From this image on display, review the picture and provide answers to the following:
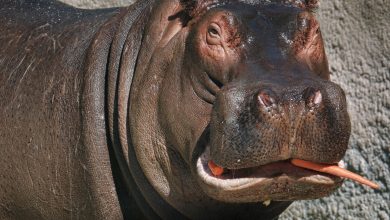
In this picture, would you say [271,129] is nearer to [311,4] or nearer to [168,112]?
[168,112]

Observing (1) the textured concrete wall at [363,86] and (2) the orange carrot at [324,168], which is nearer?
(2) the orange carrot at [324,168]

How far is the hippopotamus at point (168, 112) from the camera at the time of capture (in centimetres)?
308

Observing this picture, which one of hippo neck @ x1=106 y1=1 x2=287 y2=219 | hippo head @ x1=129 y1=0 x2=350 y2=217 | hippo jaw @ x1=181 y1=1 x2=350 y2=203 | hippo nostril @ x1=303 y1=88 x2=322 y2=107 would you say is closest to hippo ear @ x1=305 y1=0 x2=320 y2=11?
hippo head @ x1=129 y1=0 x2=350 y2=217

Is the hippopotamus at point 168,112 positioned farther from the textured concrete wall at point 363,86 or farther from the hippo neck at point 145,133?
the textured concrete wall at point 363,86

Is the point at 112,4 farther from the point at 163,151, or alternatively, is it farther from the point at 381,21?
the point at 163,151

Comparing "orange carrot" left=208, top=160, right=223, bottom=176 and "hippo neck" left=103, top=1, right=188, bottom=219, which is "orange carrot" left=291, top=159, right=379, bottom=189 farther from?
"hippo neck" left=103, top=1, right=188, bottom=219

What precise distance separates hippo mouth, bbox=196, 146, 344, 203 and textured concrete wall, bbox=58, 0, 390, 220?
5.97 ft

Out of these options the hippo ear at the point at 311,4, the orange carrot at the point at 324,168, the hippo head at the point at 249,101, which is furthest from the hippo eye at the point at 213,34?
the orange carrot at the point at 324,168

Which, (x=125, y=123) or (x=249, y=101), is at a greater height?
(x=249, y=101)

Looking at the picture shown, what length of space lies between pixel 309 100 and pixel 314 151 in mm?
146

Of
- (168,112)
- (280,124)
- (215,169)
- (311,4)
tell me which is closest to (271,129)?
(280,124)

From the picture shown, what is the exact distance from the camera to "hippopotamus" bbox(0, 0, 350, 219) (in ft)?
10.1

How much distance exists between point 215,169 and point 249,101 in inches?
10.8

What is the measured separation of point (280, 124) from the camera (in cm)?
303
